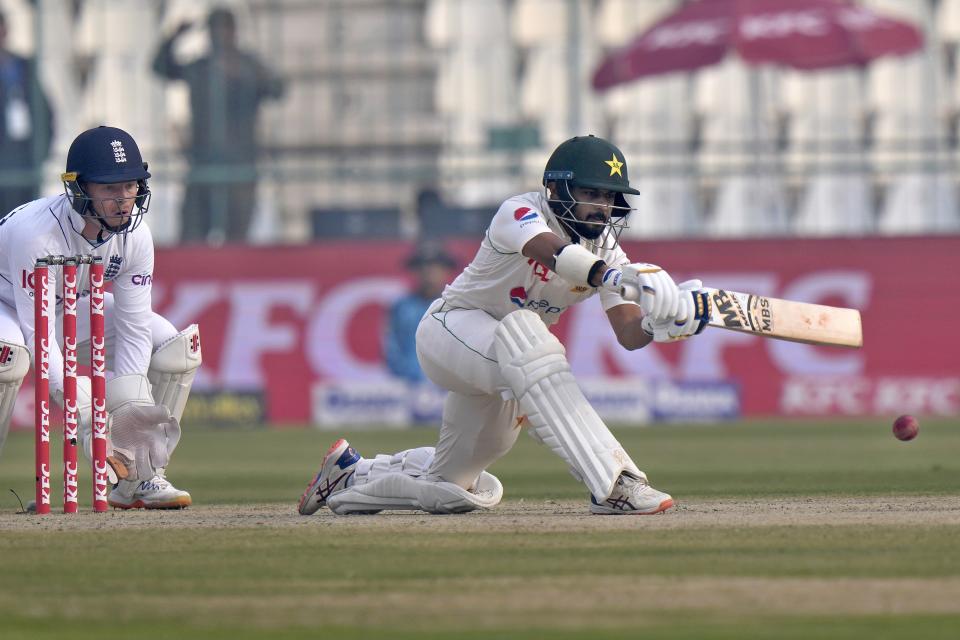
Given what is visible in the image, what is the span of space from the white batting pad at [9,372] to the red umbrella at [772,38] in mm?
13025

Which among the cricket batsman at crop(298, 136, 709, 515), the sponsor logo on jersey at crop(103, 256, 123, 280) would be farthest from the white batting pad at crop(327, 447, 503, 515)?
the sponsor logo on jersey at crop(103, 256, 123, 280)

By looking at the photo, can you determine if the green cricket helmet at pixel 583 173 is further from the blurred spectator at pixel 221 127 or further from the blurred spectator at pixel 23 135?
the blurred spectator at pixel 23 135

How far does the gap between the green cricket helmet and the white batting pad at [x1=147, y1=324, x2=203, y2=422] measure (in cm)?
214

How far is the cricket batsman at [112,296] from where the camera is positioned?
26.3 ft

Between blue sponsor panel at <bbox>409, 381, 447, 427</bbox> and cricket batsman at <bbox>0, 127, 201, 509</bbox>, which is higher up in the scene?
cricket batsman at <bbox>0, 127, 201, 509</bbox>

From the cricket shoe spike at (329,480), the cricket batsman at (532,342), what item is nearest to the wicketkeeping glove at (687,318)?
the cricket batsman at (532,342)

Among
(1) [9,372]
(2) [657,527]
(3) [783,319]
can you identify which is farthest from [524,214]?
(1) [9,372]

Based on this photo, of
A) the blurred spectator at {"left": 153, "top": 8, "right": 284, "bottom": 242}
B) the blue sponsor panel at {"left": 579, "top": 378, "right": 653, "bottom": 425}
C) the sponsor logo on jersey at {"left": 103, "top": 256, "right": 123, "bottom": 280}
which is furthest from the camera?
the blurred spectator at {"left": 153, "top": 8, "right": 284, "bottom": 242}

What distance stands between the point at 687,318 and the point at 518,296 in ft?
2.88

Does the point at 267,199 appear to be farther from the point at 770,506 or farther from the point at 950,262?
the point at 770,506

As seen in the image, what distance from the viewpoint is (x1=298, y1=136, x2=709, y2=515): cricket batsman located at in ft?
23.2

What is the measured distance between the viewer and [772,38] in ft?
66.3

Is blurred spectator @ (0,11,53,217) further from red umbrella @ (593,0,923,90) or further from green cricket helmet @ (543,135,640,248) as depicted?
green cricket helmet @ (543,135,640,248)

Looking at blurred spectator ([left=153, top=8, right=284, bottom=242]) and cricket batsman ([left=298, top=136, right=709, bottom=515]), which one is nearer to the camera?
cricket batsman ([left=298, top=136, right=709, bottom=515])
